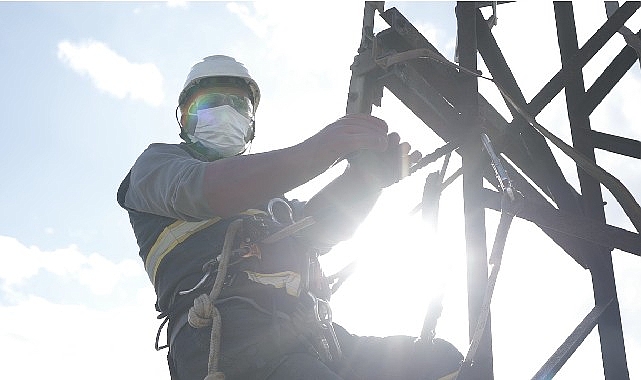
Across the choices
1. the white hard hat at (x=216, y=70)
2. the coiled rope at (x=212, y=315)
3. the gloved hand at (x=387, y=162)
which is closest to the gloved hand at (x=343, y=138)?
the gloved hand at (x=387, y=162)

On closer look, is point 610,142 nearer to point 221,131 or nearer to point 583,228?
point 583,228

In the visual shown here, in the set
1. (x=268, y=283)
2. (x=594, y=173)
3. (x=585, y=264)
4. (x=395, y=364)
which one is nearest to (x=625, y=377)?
(x=585, y=264)

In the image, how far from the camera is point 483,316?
8.48ft

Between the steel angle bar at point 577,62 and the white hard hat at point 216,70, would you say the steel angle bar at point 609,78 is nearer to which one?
the steel angle bar at point 577,62

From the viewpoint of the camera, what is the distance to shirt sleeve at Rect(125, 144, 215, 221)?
2.67m

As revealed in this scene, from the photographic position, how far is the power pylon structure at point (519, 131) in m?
3.31

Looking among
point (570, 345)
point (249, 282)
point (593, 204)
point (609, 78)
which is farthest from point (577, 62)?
point (249, 282)

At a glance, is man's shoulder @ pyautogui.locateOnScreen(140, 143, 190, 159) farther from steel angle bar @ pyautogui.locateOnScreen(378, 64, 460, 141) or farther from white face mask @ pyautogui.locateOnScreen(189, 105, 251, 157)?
steel angle bar @ pyautogui.locateOnScreen(378, 64, 460, 141)

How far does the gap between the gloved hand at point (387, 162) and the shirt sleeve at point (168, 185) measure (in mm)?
666

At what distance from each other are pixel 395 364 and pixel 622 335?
1.36 metres

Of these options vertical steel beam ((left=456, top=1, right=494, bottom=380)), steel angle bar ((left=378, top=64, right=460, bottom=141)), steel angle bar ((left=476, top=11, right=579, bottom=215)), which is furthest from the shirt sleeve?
steel angle bar ((left=476, top=11, right=579, bottom=215))

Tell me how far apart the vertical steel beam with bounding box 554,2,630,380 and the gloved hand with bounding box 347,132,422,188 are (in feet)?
4.45

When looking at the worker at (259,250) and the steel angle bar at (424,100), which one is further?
the steel angle bar at (424,100)

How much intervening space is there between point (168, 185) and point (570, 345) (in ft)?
6.38
